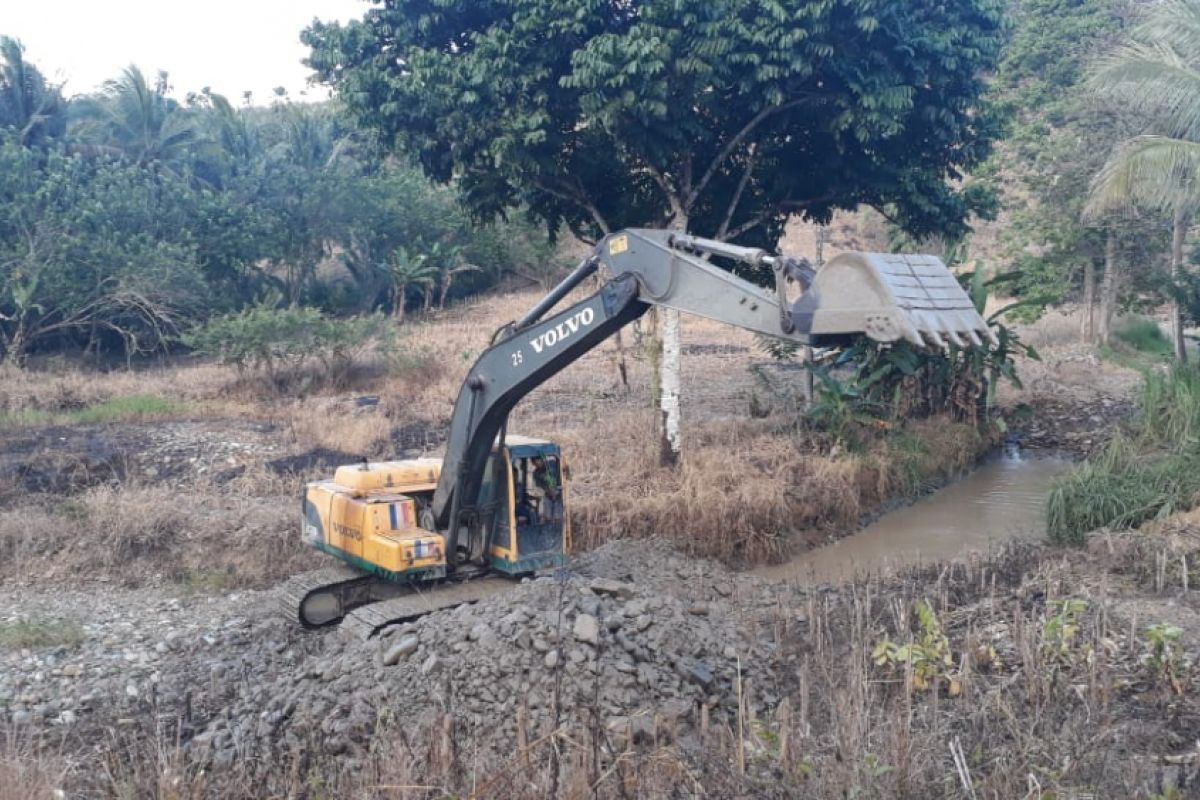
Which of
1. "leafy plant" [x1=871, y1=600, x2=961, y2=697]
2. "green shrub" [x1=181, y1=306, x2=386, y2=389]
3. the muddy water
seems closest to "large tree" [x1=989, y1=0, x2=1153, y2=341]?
the muddy water

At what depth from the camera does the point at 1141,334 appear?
84.5 feet

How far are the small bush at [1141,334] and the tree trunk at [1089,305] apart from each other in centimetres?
83

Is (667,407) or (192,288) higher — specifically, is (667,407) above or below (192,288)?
below

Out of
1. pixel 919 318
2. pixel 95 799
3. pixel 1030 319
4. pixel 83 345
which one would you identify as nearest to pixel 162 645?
pixel 95 799

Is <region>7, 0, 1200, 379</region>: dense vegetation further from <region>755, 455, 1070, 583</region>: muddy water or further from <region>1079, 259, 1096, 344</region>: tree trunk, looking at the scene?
<region>755, 455, 1070, 583</region>: muddy water

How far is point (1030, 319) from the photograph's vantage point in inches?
830

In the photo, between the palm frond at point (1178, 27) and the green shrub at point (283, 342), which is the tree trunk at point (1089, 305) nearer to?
the palm frond at point (1178, 27)

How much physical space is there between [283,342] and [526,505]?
37.9 feet

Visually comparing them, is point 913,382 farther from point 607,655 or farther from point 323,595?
point 607,655

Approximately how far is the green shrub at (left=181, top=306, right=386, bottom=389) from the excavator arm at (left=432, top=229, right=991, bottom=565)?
36.5ft

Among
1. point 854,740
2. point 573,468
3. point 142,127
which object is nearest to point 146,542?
point 573,468

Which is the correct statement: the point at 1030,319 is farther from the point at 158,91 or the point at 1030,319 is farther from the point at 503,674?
the point at 158,91

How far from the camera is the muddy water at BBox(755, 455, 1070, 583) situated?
36.3ft

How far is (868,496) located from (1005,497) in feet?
8.60
